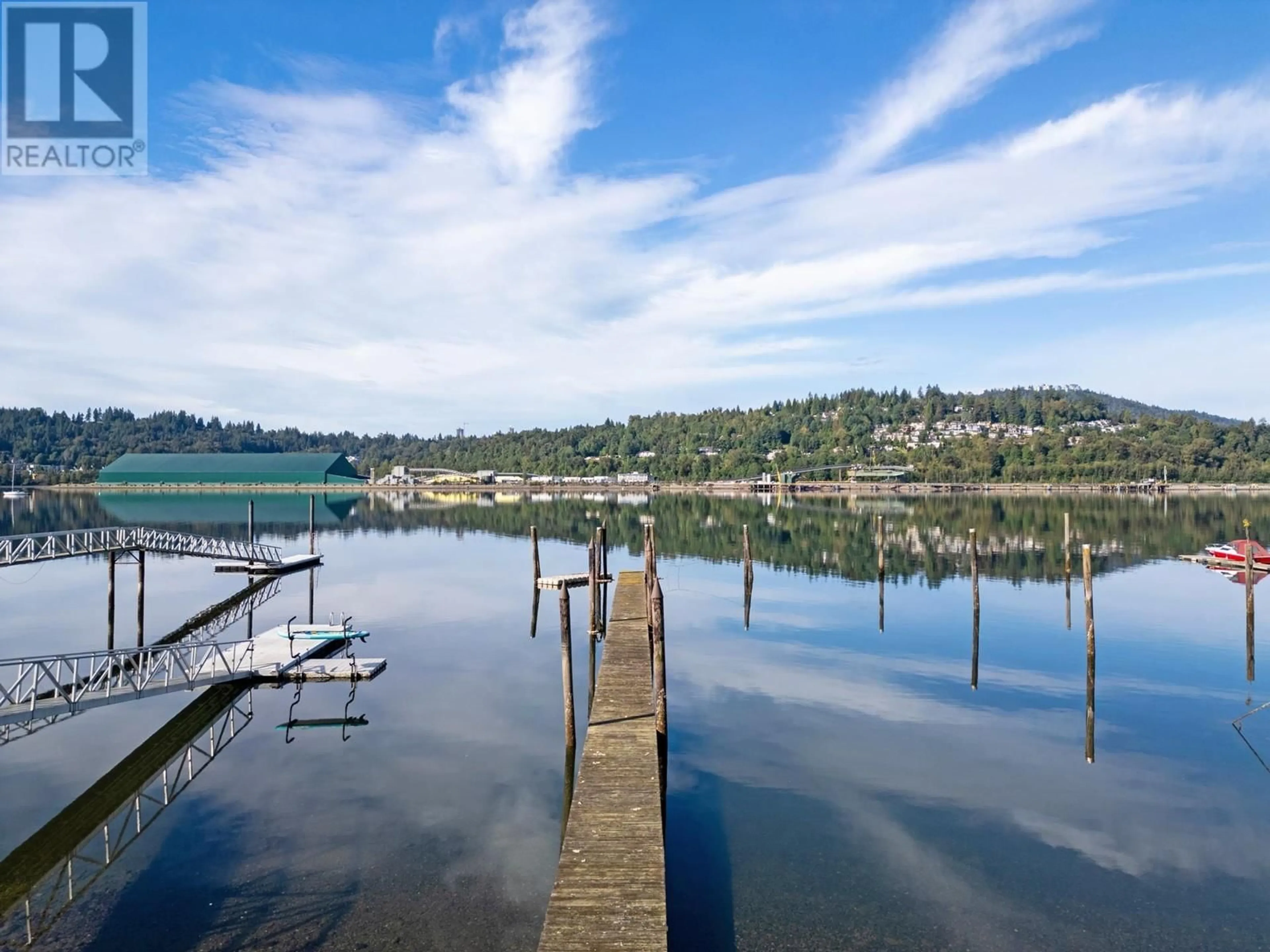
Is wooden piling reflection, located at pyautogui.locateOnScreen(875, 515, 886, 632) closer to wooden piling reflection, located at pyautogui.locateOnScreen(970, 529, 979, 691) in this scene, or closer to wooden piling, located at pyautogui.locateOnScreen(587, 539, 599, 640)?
wooden piling reflection, located at pyautogui.locateOnScreen(970, 529, 979, 691)

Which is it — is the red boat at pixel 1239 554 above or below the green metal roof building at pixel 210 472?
below

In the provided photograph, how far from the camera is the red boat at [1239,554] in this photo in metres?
47.8

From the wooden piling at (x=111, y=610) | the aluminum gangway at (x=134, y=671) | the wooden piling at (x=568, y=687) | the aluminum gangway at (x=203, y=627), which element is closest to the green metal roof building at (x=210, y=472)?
the aluminum gangway at (x=203, y=627)

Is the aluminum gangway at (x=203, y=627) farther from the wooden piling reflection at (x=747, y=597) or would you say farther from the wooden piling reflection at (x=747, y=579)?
the wooden piling reflection at (x=747, y=579)

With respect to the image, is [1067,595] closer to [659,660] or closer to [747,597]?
[747,597]

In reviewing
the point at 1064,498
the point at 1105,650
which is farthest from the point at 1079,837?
the point at 1064,498

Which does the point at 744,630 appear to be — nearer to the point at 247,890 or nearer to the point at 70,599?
the point at 247,890

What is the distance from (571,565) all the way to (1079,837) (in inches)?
1560

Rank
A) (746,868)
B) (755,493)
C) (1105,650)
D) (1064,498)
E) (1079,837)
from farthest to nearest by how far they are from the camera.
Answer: (755,493) < (1064,498) < (1105,650) < (1079,837) < (746,868)

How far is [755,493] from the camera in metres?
182

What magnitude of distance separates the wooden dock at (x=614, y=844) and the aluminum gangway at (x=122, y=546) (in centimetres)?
2141

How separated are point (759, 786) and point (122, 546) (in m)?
28.1

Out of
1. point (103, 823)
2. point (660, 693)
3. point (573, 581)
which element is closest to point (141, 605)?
point (573, 581)

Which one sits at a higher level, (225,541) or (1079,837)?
(225,541)
